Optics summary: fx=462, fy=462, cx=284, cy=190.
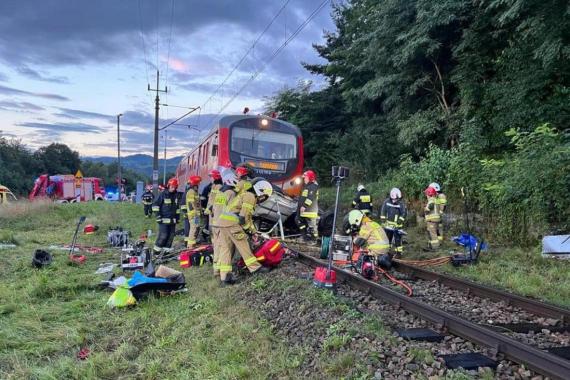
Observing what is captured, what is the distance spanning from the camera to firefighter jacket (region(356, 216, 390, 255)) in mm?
7730

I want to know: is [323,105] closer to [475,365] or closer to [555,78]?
[555,78]

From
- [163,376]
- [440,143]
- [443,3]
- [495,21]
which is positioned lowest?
[163,376]

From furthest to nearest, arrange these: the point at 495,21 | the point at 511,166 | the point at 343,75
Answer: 1. the point at 343,75
2. the point at 495,21
3. the point at 511,166

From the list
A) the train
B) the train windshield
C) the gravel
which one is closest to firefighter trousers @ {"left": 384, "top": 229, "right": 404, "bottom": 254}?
the train

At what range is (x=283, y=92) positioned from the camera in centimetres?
2852

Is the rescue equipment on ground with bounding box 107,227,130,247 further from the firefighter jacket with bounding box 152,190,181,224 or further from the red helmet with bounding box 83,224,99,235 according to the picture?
the red helmet with bounding box 83,224,99,235

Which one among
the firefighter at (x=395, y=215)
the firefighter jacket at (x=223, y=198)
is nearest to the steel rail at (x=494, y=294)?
the firefighter at (x=395, y=215)

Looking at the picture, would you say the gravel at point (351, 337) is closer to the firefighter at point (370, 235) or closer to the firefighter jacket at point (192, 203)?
the firefighter at point (370, 235)

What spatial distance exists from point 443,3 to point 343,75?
353 inches

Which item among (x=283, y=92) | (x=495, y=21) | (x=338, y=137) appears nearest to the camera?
(x=495, y=21)

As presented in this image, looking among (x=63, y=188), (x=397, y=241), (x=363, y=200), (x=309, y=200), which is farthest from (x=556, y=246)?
(x=63, y=188)

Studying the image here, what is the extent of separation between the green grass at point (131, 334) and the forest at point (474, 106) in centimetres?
701

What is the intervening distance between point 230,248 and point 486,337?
13.9 feet

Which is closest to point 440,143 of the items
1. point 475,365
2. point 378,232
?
point 378,232
